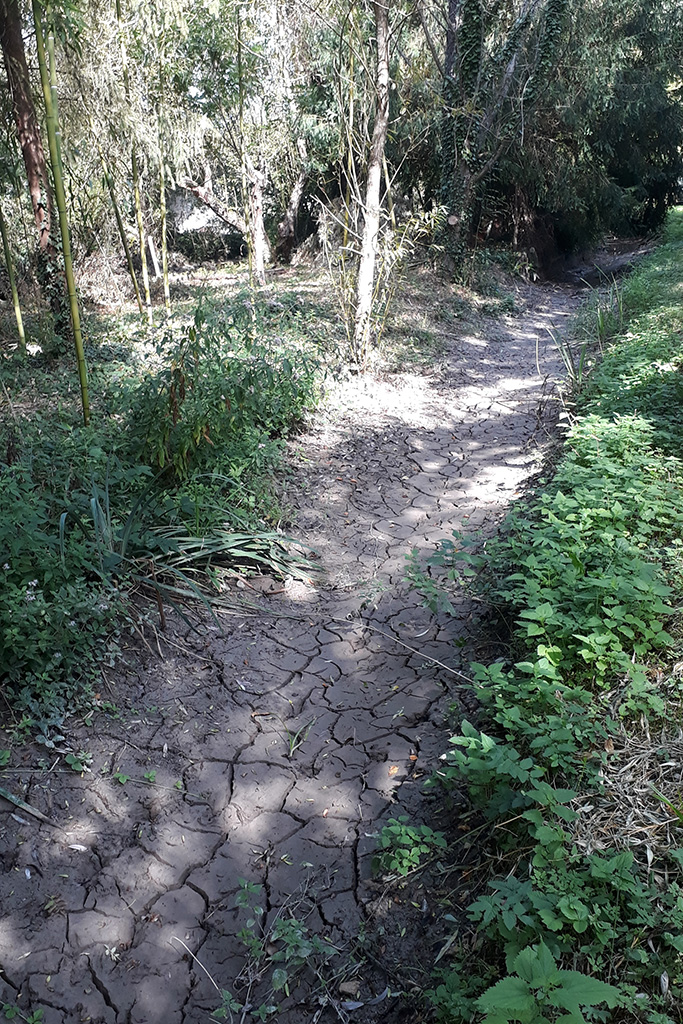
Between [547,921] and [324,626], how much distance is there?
1959 millimetres

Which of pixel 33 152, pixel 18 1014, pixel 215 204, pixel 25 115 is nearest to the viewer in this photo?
pixel 18 1014

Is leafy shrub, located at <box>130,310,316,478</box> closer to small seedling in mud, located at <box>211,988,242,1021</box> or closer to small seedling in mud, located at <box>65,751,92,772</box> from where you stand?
small seedling in mud, located at <box>65,751,92,772</box>

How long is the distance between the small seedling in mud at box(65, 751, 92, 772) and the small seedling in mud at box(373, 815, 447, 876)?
3.70 ft

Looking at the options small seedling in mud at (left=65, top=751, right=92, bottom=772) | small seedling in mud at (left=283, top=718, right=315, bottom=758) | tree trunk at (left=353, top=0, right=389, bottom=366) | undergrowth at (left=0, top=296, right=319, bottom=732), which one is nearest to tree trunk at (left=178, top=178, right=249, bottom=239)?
tree trunk at (left=353, top=0, right=389, bottom=366)

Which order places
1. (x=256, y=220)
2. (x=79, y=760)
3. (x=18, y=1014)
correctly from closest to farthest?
(x=18, y=1014) < (x=79, y=760) < (x=256, y=220)

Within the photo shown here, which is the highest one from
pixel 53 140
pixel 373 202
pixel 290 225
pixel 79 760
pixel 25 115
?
pixel 25 115

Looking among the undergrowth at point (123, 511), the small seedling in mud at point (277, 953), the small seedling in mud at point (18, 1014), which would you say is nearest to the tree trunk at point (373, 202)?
the undergrowth at point (123, 511)

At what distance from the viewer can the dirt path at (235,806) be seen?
1918 mm

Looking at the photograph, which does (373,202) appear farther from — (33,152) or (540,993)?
(540,993)

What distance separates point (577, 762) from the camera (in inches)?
Result: 81.8

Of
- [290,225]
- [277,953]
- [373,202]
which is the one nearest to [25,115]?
[373,202]

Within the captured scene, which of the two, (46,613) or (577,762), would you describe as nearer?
(577,762)

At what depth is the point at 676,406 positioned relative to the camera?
4.64 m

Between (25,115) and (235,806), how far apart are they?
6898mm
